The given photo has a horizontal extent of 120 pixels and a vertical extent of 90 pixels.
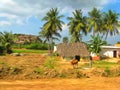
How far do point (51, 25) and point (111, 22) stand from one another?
1222 cm

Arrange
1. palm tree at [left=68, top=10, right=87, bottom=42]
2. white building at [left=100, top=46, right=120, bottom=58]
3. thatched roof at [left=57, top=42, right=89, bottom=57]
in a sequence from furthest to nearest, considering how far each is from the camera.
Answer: palm tree at [left=68, top=10, right=87, bottom=42], white building at [left=100, top=46, right=120, bottom=58], thatched roof at [left=57, top=42, right=89, bottom=57]

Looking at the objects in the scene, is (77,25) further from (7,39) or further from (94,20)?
(7,39)

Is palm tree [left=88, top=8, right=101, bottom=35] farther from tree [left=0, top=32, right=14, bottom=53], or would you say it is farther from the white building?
tree [left=0, top=32, right=14, bottom=53]

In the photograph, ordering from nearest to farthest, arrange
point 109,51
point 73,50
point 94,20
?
point 73,50 < point 109,51 < point 94,20

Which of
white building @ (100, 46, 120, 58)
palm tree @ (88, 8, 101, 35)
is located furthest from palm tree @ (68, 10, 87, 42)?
white building @ (100, 46, 120, 58)

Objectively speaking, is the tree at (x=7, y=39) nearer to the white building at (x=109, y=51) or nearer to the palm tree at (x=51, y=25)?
the palm tree at (x=51, y=25)

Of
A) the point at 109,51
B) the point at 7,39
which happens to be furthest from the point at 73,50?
the point at 7,39

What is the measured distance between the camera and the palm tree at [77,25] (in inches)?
2346

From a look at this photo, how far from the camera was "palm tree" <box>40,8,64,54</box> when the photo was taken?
194ft

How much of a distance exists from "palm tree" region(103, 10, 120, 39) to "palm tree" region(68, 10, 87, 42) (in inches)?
169

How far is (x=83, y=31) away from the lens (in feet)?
200

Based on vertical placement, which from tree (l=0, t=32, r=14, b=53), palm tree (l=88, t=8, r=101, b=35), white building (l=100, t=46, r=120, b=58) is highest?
palm tree (l=88, t=8, r=101, b=35)

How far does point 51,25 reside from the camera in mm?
59219

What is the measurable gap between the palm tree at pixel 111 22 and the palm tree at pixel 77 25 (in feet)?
14.1
